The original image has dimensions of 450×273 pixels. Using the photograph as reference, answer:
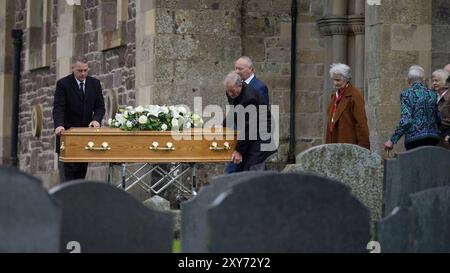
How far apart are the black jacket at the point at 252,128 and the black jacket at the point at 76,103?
2.80 metres

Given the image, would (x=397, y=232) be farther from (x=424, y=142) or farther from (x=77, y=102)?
(x=77, y=102)

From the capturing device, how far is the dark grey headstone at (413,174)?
9242 millimetres

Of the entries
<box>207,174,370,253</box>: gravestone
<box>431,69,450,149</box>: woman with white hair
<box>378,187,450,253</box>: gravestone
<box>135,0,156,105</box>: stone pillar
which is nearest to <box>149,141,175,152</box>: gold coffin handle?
<box>431,69,450,149</box>: woman with white hair

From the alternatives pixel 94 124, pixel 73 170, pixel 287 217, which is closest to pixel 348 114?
pixel 94 124

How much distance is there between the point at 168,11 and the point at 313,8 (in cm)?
206

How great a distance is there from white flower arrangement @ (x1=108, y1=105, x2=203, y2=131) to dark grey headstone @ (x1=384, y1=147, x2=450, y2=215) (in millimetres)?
7511

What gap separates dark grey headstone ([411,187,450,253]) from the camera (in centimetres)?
868

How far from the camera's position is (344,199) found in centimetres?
790

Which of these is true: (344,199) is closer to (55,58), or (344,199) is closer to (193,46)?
(193,46)

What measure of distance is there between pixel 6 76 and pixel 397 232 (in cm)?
2188

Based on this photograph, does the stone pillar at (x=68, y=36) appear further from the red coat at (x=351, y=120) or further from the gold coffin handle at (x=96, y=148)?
the red coat at (x=351, y=120)

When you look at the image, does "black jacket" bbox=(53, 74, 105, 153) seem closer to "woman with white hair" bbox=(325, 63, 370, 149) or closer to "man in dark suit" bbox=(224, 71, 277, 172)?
"man in dark suit" bbox=(224, 71, 277, 172)


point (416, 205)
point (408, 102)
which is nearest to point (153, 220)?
point (416, 205)

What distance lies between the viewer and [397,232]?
8523mm
